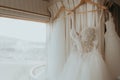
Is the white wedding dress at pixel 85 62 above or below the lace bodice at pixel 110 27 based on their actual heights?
below

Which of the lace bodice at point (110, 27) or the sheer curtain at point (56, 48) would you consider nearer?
the lace bodice at point (110, 27)

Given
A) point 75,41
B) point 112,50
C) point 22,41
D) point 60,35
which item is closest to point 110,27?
point 112,50

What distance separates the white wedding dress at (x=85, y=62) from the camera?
5.12 feet

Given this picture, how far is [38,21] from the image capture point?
2.13 meters

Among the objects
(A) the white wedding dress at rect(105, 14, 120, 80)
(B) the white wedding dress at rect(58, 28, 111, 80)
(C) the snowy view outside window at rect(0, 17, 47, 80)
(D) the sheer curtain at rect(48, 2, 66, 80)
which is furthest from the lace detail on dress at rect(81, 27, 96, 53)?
(C) the snowy view outside window at rect(0, 17, 47, 80)

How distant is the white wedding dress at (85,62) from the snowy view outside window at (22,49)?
0.42m

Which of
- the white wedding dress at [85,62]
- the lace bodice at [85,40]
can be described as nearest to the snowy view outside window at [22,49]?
the white wedding dress at [85,62]

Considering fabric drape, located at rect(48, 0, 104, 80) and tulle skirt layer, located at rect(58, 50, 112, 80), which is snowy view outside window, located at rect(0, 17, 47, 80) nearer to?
fabric drape, located at rect(48, 0, 104, 80)

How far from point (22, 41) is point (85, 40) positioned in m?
0.76

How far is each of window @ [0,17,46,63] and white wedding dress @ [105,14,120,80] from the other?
33.0 inches

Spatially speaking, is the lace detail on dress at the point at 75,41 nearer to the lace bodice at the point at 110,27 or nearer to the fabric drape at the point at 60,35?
the fabric drape at the point at 60,35

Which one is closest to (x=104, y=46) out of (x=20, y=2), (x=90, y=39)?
(x=90, y=39)

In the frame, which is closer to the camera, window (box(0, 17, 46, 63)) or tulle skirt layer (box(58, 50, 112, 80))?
tulle skirt layer (box(58, 50, 112, 80))

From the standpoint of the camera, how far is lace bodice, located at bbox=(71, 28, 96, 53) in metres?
1.64
